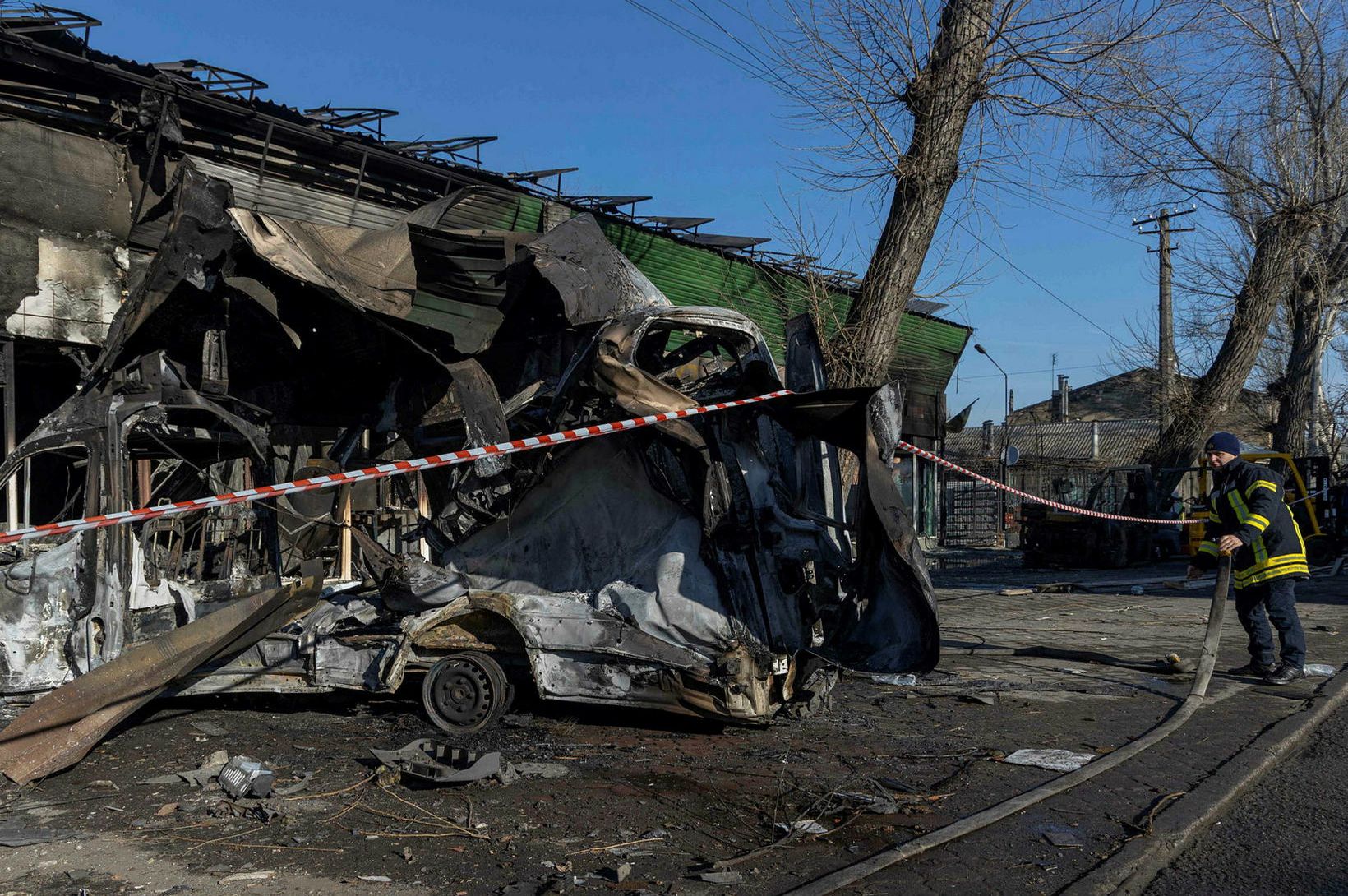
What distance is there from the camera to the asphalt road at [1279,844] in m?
3.49

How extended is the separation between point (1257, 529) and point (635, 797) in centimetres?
484

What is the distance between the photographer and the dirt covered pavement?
11.9 feet

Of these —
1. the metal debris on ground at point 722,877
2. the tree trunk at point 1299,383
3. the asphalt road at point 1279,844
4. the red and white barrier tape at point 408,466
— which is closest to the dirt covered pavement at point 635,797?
the metal debris on ground at point 722,877

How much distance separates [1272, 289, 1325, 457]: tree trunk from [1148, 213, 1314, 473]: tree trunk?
222 cm

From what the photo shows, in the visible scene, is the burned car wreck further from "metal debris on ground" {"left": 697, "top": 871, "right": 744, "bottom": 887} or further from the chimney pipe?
the chimney pipe

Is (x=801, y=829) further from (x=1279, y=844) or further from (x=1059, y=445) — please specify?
(x=1059, y=445)

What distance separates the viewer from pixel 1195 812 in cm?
417

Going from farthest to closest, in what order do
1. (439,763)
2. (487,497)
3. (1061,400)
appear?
1. (1061,400)
2. (487,497)
3. (439,763)

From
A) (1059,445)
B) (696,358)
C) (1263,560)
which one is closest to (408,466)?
(696,358)

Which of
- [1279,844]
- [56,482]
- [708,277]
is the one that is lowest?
[1279,844]

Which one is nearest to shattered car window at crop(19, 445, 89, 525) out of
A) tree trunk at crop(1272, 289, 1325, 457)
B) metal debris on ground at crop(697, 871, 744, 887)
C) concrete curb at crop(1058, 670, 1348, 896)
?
metal debris on ground at crop(697, 871, 744, 887)

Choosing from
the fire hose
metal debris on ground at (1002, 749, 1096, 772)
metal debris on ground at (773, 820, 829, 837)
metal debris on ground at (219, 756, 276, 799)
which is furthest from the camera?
metal debris on ground at (1002, 749, 1096, 772)

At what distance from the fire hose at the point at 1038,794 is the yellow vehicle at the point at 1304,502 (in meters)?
11.2

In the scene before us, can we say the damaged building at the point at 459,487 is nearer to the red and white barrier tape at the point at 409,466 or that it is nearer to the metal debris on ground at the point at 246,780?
the red and white barrier tape at the point at 409,466
